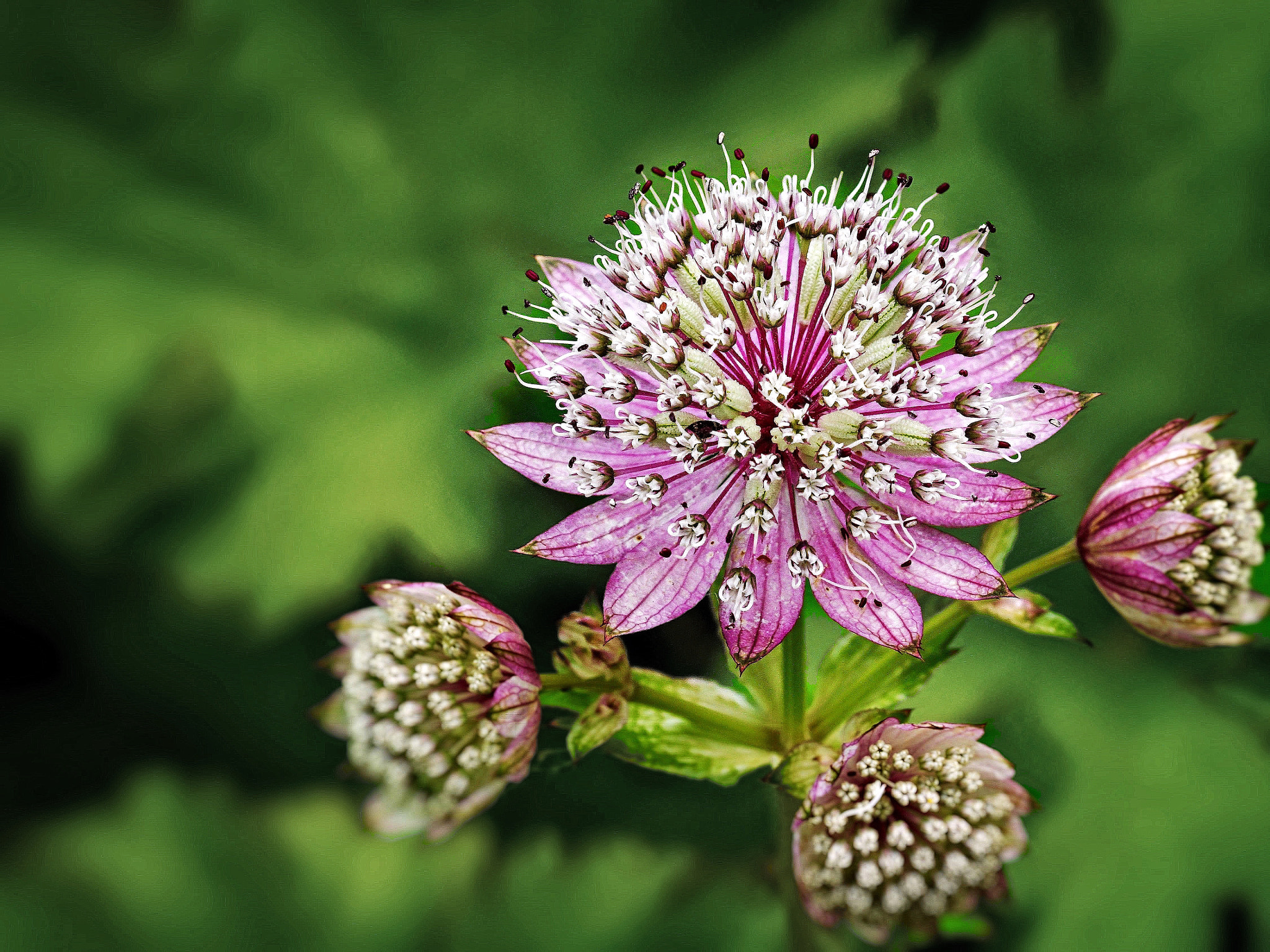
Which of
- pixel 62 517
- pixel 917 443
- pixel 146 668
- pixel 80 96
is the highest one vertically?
pixel 80 96

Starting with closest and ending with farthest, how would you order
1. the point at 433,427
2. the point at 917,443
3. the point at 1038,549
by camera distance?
the point at 917,443, the point at 1038,549, the point at 433,427

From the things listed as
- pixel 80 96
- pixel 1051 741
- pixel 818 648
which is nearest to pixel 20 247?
pixel 80 96

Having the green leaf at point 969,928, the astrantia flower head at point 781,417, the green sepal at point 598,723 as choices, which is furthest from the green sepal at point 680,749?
the green leaf at point 969,928

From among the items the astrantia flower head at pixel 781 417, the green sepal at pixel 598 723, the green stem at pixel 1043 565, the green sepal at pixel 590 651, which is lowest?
the green stem at pixel 1043 565

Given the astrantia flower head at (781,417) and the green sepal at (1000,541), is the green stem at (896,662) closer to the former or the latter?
the green sepal at (1000,541)

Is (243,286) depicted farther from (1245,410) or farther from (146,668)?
(1245,410)

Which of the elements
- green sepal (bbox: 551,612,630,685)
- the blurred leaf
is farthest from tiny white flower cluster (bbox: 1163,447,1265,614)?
the blurred leaf

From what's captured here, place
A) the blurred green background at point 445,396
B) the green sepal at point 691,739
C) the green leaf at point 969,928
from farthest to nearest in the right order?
the blurred green background at point 445,396, the green leaf at point 969,928, the green sepal at point 691,739
